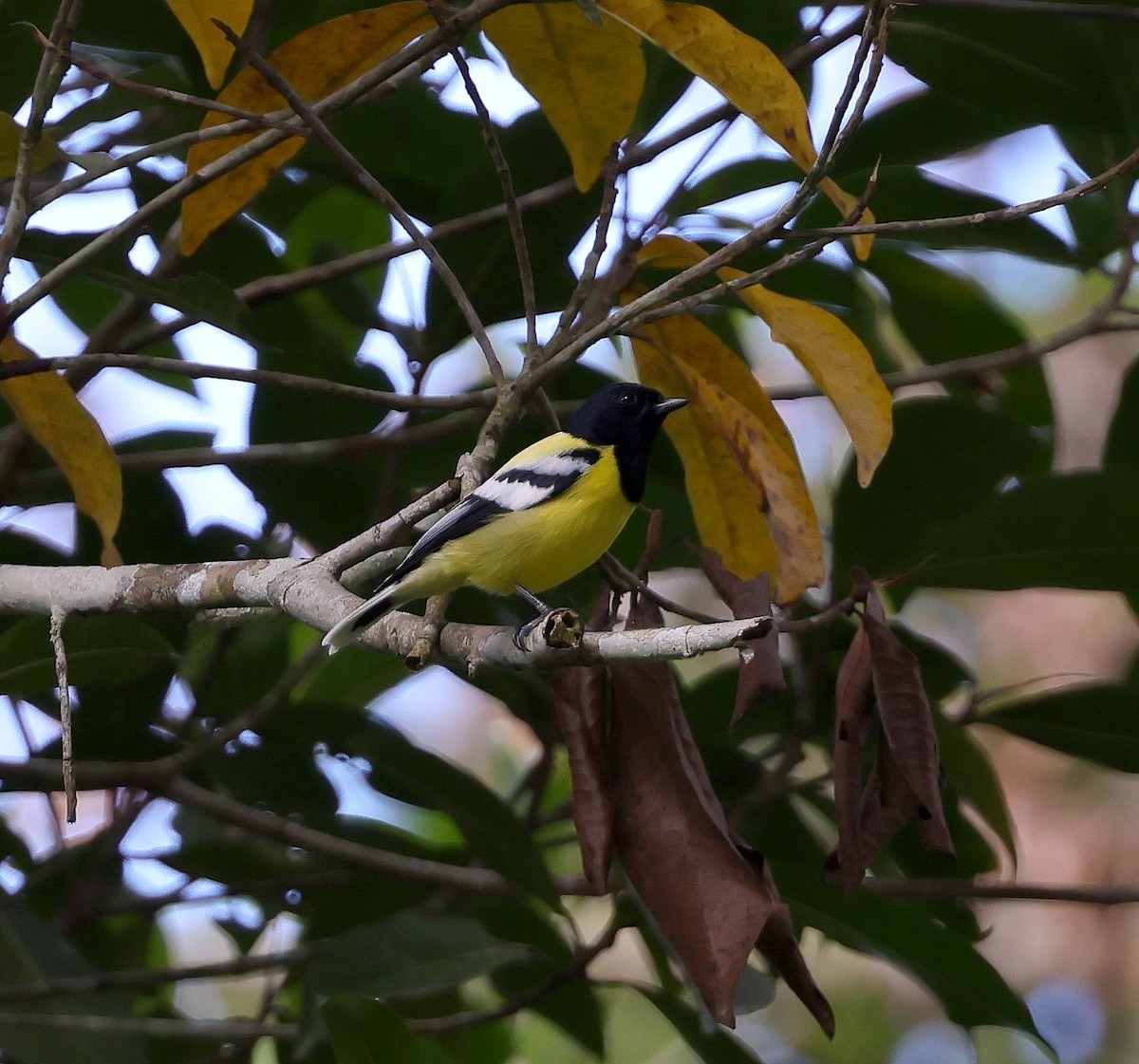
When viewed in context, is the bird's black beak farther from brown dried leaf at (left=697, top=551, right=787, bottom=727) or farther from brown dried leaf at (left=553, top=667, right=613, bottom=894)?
brown dried leaf at (left=553, top=667, right=613, bottom=894)

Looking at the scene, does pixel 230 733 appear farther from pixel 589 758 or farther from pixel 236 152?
pixel 236 152

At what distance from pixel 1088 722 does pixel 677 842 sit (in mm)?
1252

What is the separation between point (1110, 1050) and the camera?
684cm

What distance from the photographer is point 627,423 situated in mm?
2389

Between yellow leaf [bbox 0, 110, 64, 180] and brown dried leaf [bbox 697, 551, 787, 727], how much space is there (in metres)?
1.09

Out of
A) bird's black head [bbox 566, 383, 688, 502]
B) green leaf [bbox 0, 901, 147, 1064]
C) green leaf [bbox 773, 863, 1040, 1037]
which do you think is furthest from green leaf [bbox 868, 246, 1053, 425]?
green leaf [bbox 0, 901, 147, 1064]

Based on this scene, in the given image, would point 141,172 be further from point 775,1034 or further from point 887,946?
point 775,1034

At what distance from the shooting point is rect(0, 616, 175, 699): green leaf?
2.11 m

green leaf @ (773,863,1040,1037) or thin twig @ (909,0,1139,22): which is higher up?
thin twig @ (909,0,1139,22)

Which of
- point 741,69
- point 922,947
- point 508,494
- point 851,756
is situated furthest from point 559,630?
point 922,947

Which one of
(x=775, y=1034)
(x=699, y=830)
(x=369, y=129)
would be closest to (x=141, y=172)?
(x=369, y=129)

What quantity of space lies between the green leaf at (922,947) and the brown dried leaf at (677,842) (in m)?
0.66

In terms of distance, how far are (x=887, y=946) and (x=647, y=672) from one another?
33.4 inches

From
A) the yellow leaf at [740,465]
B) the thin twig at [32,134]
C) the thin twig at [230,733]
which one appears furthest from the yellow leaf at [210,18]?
the thin twig at [230,733]
